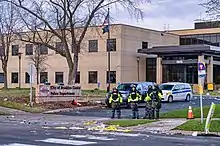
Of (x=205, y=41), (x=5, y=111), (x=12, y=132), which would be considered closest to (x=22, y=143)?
(x=12, y=132)

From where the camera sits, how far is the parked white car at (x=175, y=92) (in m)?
41.2

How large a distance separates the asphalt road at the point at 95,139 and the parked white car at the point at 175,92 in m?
23.1

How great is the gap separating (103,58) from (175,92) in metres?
29.5

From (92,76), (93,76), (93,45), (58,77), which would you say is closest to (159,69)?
(93,76)

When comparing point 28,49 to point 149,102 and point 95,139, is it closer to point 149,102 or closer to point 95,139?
point 149,102

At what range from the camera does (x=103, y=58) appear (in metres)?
70.9

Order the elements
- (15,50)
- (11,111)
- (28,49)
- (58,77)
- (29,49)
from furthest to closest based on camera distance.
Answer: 1. (15,50)
2. (28,49)
3. (29,49)
4. (58,77)
5. (11,111)

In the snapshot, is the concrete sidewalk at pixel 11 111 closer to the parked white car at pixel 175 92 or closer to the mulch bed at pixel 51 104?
the mulch bed at pixel 51 104

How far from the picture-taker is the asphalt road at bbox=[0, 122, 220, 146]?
1480cm

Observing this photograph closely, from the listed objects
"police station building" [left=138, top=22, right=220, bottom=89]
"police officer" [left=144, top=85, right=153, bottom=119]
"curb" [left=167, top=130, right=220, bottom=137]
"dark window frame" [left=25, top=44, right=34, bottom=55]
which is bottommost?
"curb" [left=167, top=130, right=220, bottom=137]

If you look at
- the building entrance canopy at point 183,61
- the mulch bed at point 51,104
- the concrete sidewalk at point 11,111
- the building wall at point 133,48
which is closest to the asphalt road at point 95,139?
the concrete sidewalk at point 11,111

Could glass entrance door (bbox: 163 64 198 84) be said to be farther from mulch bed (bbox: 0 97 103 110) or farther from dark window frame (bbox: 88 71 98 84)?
mulch bed (bbox: 0 97 103 110)

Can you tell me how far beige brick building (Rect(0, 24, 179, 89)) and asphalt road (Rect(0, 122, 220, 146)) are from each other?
4788 cm

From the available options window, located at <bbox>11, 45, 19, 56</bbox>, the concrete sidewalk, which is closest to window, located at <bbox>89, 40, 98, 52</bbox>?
window, located at <bbox>11, 45, 19, 56</bbox>
